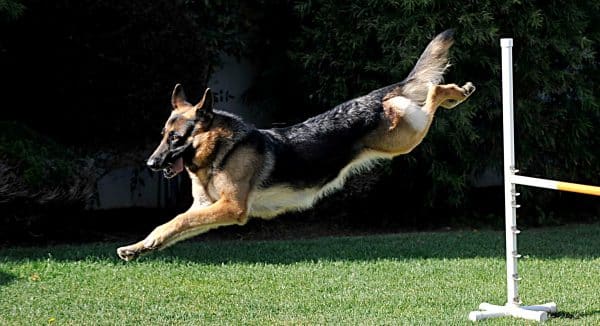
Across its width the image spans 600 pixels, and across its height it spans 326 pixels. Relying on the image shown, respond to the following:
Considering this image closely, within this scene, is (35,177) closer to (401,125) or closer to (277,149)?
(277,149)

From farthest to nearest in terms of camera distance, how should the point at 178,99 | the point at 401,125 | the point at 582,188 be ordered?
1. the point at 401,125
2. the point at 178,99
3. the point at 582,188

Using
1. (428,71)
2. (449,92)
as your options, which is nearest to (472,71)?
(428,71)

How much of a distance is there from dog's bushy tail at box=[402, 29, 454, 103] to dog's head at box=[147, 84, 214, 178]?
1.63m

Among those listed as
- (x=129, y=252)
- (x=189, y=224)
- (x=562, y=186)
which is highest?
(x=562, y=186)

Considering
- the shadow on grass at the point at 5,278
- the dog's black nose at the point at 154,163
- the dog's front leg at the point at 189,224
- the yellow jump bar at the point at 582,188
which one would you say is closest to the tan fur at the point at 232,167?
the dog's front leg at the point at 189,224

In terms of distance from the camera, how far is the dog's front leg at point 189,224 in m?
6.02

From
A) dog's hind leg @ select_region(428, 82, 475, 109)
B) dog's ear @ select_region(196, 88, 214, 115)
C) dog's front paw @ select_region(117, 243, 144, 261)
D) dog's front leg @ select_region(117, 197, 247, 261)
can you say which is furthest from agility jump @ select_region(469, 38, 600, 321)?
dog's front paw @ select_region(117, 243, 144, 261)

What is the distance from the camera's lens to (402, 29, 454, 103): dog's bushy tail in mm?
7367

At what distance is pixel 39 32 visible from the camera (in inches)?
394

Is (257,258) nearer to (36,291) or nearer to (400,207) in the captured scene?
(36,291)

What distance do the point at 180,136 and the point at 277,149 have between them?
760mm

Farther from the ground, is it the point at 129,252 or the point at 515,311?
the point at 129,252

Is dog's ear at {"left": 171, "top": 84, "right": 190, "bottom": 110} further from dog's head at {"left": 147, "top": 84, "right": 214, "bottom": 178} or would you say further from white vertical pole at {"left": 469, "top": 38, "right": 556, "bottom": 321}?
white vertical pole at {"left": 469, "top": 38, "right": 556, "bottom": 321}

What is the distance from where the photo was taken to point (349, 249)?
9641 millimetres
